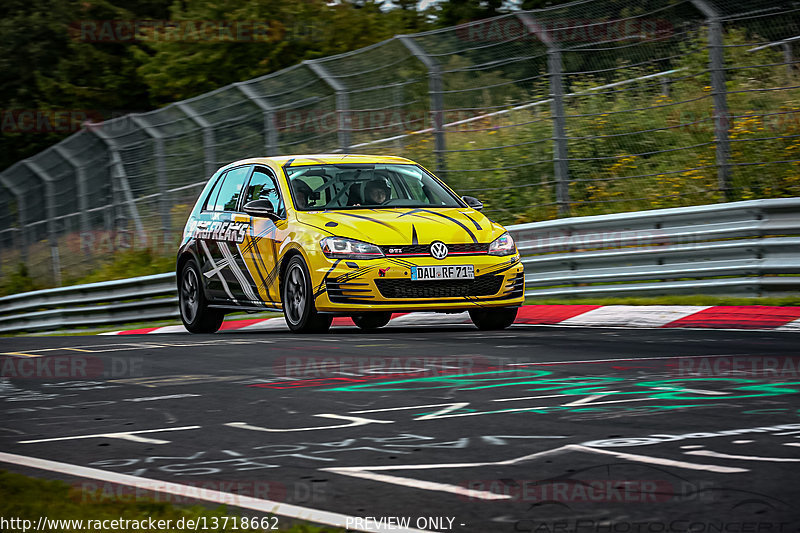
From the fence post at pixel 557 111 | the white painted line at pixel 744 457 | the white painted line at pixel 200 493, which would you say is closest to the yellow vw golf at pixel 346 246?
the fence post at pixel 557 111

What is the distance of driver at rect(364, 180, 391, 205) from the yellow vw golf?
1 centimetres

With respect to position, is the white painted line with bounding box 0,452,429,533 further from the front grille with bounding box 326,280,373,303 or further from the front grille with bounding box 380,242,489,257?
the front grille with bounding box 380,242,489,257

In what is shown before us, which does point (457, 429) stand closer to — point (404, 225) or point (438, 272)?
point (438, 272)

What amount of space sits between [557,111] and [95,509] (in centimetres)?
1052

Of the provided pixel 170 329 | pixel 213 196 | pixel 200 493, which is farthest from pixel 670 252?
pixel 200 493

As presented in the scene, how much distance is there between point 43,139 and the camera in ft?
156

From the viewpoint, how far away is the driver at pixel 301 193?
1155 centimetres

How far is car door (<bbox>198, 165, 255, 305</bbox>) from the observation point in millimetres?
12266

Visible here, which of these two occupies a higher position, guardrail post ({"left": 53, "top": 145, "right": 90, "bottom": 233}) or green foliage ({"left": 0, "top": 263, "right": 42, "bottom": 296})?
guardrail post ({"left": 53, "top": 145, "right": 90, "bottom": 233})

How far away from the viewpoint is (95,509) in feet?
13.1

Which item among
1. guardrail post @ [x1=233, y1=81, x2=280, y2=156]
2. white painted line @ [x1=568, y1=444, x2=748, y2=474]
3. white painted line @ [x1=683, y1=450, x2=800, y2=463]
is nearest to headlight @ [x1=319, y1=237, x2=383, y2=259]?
white painted line @ [x1=568, y1=444, x2=748, y2=474]

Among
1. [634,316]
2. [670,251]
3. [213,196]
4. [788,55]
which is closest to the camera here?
[634,316]

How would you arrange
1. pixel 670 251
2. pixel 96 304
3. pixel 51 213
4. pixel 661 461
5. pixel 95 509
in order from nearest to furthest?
pixel 95 509, pixel 661 461, pixel 670 251, pixel 96 304, pixel 51 213

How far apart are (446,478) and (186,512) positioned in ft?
3.12
